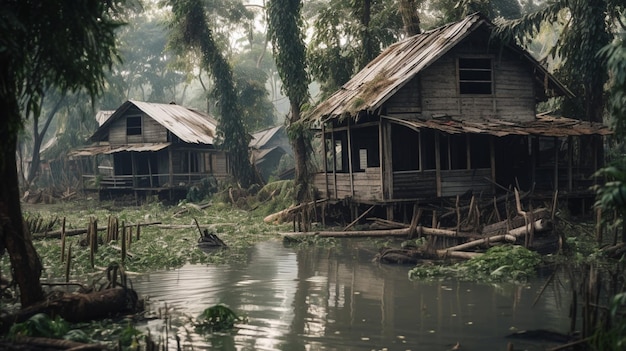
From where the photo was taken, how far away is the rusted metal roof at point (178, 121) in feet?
120

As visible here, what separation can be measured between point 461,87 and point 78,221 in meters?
16.2

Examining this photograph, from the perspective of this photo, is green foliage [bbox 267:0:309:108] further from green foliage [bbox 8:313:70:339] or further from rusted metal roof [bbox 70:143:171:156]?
green foliage [bbox 8:313:70:339]

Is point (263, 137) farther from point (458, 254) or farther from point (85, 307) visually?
point (85, 307)

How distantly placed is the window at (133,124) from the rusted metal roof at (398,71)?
18230 millimetres

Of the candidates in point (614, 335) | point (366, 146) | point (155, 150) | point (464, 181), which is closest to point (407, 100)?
point (464, 181)

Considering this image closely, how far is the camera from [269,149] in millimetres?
49062

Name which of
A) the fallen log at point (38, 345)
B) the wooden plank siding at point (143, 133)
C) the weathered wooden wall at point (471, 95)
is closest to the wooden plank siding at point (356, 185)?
the weathered wooden wall at point (471, 95)

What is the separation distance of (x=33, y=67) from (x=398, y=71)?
49.2 feet

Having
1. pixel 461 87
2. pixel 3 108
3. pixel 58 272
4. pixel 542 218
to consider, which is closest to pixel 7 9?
pixel 3 108

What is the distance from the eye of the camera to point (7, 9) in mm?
7434

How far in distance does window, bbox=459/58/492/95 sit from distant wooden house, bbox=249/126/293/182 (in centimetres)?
2573

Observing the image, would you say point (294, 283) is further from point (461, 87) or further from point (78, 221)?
point (78, 221)

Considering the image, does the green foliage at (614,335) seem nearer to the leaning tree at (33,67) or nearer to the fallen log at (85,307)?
the fallen log at (85,307)

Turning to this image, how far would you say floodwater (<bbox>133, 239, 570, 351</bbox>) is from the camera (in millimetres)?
8648
